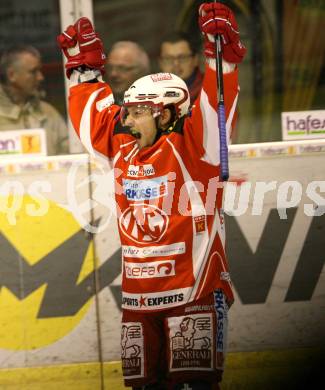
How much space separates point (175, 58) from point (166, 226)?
1.11 m

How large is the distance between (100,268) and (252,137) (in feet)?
3.09

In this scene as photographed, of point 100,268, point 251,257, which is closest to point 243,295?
point 251,257

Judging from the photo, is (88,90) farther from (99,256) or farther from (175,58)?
(99,256)

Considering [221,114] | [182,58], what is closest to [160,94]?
[221,114]

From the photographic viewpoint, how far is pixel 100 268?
491 centimetres

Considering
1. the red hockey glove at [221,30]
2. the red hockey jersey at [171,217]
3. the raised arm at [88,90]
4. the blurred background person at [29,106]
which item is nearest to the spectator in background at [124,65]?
the blurred background person at [29,106]

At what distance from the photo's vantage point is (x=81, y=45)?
4.14 meters

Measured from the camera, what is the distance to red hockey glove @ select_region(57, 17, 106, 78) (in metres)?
4.13

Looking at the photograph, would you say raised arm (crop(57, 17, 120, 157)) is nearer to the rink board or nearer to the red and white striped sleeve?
the red and white striped sleeve

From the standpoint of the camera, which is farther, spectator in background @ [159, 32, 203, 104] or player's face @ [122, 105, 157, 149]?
spectator in background @ [159, 32, 203, 104]

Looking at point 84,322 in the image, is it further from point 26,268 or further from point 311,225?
point 311,225

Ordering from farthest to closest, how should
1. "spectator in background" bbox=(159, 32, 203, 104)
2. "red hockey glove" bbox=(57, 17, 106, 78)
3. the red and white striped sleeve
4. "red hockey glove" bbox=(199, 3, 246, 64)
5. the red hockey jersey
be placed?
"spectator in background" bbox=(159, 32, 203, 104) < "red hockey glove" bbox=(57, 17, 106, 78) < the red hockey jersey < the red and white striped sleeve < "red hockey glove" bbox=(199, 3, 246, 64)

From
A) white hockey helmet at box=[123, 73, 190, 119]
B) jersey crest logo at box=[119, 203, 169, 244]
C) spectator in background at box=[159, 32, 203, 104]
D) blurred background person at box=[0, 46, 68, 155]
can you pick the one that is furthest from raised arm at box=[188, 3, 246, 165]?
blurred background person at box=[0, 46, 68, 155]

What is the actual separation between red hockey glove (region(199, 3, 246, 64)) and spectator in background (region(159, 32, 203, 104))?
1.09 metres
